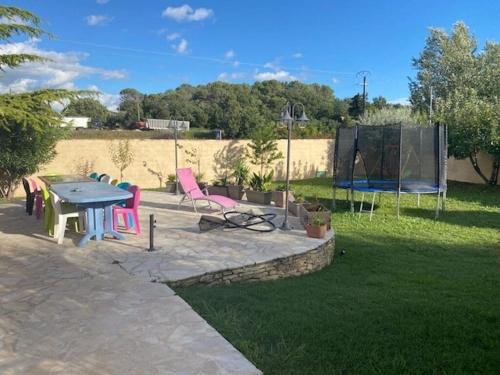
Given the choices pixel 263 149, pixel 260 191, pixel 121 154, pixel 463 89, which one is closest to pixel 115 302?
pixel 260 191

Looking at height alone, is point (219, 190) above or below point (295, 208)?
above

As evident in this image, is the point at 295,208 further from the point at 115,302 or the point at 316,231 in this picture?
the point at 115,302

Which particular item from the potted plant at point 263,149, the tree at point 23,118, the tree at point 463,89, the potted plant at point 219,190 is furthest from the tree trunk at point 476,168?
the tree at point 23,118

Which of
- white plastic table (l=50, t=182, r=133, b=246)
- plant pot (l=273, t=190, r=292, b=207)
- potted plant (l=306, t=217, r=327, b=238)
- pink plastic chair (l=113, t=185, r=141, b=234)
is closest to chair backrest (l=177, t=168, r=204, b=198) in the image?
plant pot (l=273, t=190, r=292, b=207)

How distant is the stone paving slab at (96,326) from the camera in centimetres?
297

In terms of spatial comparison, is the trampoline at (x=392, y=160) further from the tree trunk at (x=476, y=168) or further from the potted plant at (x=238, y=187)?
the tree trunk at (x=476, y=168)

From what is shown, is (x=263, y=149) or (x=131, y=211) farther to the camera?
(x=263, y=149)

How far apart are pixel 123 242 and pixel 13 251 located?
4.74ft

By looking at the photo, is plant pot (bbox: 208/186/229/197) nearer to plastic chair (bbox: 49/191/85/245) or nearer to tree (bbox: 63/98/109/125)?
tree (bbox: 63/98/109/125)

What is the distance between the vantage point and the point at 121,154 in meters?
13.8

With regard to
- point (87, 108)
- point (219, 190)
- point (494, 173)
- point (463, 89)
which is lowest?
point (219, 190)

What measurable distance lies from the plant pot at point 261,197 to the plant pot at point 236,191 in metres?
0.40

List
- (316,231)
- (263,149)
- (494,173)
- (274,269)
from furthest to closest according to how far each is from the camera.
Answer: (263,149)
(494,173)
(316,231)
(274,269)

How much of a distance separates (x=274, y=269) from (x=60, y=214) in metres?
3.24
